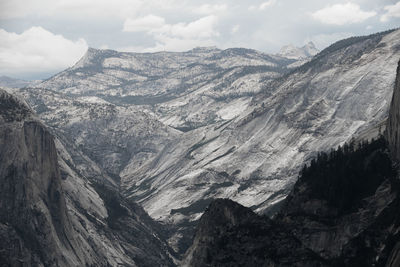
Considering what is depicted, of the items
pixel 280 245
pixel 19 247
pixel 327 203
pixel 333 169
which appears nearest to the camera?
pixel 280 245

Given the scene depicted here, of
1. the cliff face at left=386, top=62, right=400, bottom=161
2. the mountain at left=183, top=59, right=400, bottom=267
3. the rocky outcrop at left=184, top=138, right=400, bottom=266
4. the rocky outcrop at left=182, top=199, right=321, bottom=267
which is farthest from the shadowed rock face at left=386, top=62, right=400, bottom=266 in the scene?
the rocky outcrop at left=182, top=199, right=321, bottom=267

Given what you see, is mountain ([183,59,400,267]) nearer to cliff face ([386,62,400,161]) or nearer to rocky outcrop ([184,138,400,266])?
rocky outcrop ([184,138,400,266])

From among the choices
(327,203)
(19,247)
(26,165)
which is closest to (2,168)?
(26,165)

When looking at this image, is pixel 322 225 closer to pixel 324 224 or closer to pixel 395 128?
pixel 324 224

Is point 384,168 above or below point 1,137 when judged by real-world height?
below

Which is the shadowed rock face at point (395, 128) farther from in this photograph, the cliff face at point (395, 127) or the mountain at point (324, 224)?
the mountain at point (324, 224)

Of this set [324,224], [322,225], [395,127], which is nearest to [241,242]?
[322,225]

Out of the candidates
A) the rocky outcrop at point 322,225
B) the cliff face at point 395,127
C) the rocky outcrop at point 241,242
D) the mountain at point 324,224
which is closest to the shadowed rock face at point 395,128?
the cliff face at point 395,127

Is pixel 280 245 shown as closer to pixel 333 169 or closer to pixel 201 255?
pixel 201 255

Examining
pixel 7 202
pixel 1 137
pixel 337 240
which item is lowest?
pixel 337 240
